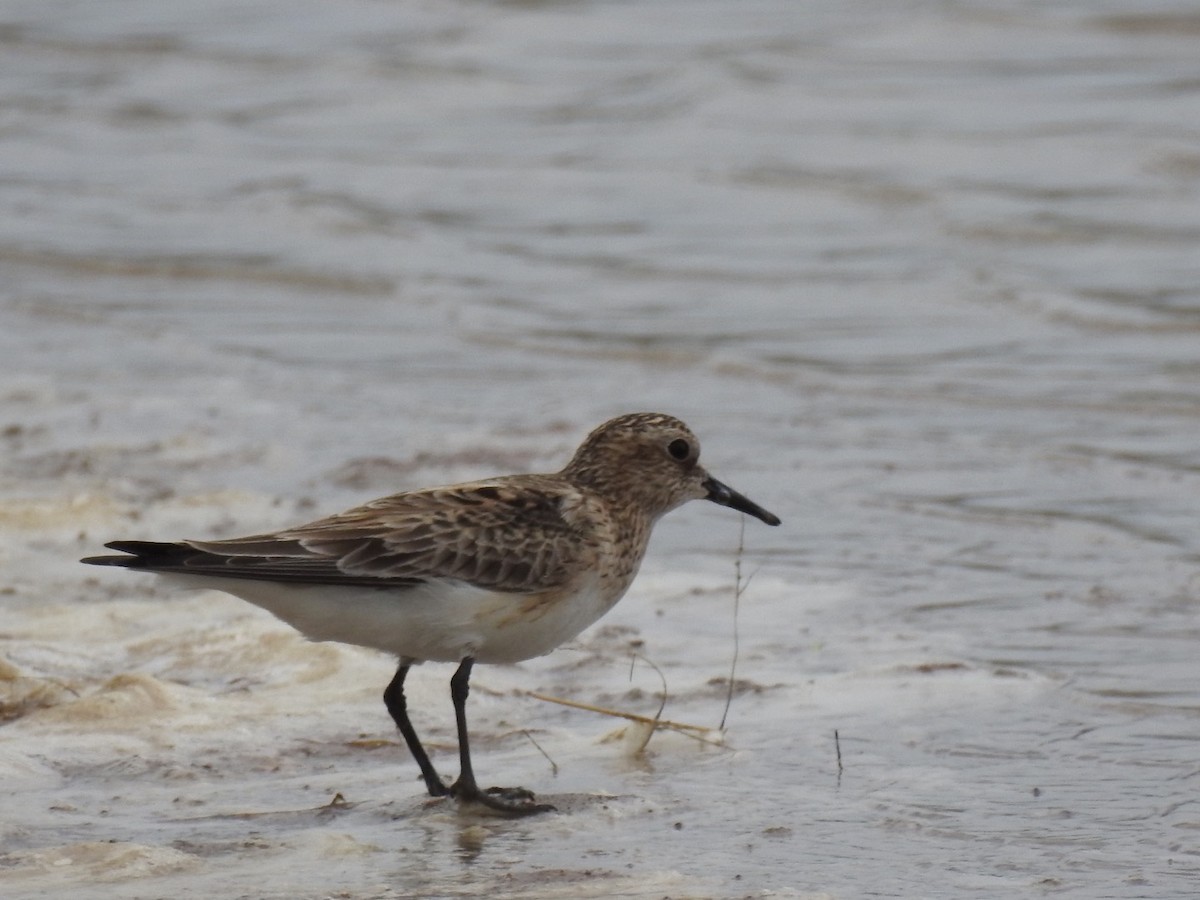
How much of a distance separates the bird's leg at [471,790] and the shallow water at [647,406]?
0.07 metres

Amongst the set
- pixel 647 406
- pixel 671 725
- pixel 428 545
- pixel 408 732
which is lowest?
pixel 647 406

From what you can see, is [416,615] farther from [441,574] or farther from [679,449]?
[679,449]

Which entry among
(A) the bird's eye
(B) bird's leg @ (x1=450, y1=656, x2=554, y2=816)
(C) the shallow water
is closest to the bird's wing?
(B) bird's leg @ (x1=450, y1=656, x2=554, y2=816)

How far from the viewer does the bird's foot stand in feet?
18.6

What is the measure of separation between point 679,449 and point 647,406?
4424 millimetres

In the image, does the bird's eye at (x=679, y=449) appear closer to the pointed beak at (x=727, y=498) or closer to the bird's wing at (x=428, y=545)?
the pointed beak at (x=727, y=498)

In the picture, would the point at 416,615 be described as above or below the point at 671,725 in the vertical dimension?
above

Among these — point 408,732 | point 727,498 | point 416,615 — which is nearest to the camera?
point 416,615

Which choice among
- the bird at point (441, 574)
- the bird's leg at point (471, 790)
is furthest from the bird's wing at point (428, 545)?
the bird's leg at point (471, 790)

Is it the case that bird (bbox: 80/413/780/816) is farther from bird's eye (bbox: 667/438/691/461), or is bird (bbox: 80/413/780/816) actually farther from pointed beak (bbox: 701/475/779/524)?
pointed beak (bbox: 701/475/779/524)

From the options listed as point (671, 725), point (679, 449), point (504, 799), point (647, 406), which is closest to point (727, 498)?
point (679, 449)

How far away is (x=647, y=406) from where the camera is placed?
36.7ft

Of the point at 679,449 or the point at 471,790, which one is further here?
the point at 679,449

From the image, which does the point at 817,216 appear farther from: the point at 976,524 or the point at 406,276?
the point at 976,524
